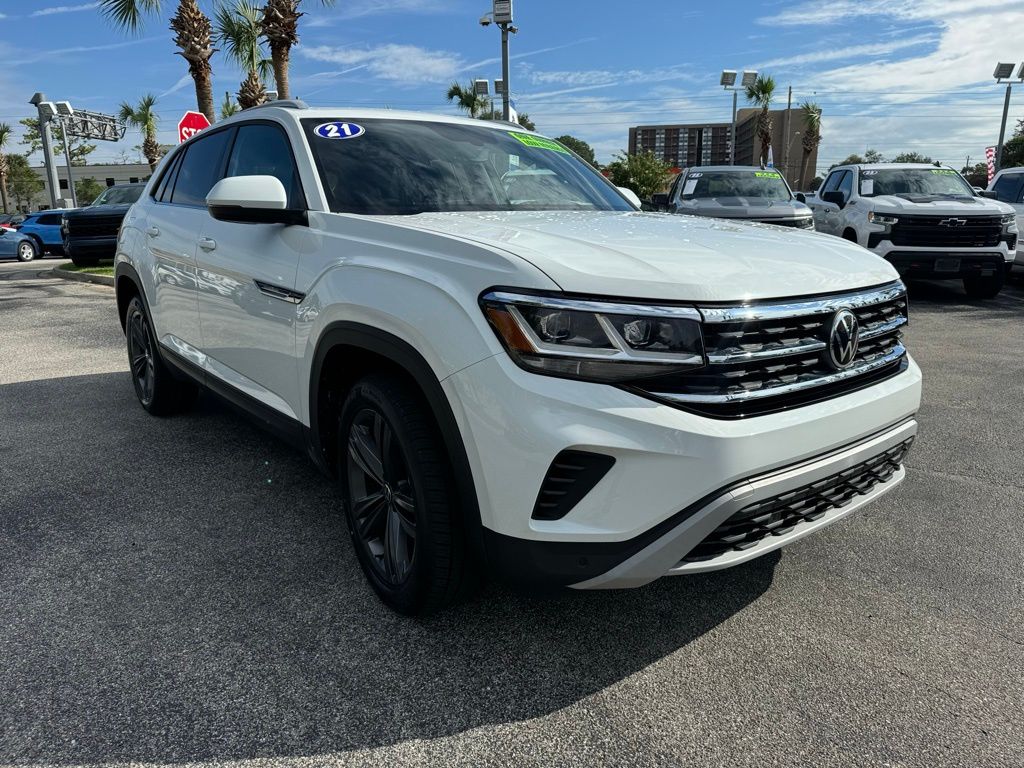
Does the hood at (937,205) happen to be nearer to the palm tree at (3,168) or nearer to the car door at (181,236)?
the car door at (181,236)

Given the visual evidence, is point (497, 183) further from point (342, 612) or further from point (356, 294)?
point (342, 612)

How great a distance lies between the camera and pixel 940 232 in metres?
10.1

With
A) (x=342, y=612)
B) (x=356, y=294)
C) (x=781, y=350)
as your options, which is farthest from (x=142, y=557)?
(x=781, y=350)

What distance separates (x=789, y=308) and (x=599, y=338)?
1.91 feet

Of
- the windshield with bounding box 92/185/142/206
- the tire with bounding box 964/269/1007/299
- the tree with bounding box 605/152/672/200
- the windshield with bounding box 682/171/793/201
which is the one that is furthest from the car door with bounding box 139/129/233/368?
the tree with bounding box 605/152/672/200

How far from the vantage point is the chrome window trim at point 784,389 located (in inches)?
79.6

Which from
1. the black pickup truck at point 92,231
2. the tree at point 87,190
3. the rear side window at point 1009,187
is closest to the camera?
the rear side window at point 1009,187

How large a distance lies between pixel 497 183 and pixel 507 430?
1722 mm

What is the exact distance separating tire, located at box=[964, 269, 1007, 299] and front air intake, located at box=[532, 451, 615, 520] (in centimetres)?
1066

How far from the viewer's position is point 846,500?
2.46 metres

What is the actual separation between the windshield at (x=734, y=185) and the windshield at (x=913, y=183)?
113cm

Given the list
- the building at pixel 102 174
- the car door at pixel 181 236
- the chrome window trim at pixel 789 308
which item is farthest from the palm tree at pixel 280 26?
the building at pixel 102 174

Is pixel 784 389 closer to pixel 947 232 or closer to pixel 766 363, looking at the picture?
pixel 766 363

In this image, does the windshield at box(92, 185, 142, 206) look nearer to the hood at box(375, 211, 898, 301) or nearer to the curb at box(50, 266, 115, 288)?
the curb at box(50, 266, 115, 288)
